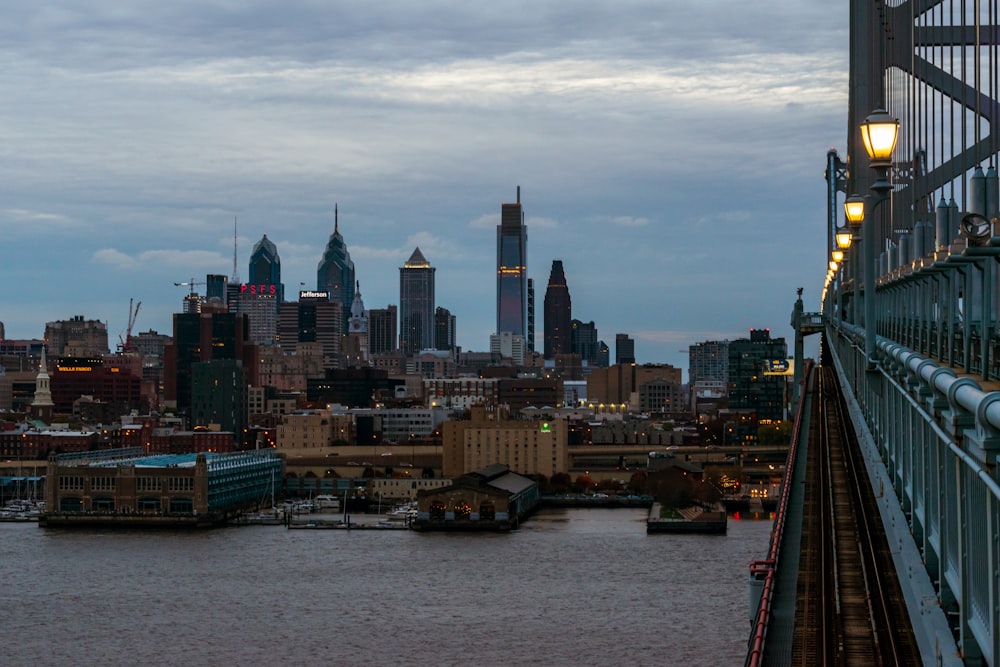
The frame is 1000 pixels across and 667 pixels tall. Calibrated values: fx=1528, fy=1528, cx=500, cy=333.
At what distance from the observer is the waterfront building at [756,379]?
8319 centimetres

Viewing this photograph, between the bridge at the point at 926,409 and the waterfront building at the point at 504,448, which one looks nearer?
the bridge at the point at 926,409

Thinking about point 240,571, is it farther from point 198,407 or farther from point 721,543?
point 198,407

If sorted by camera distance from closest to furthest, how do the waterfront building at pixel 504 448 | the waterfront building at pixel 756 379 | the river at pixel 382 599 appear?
the river at pixel 382 599, the waterfront building at pixel 504 448, the waterfront building at pixel 756 379

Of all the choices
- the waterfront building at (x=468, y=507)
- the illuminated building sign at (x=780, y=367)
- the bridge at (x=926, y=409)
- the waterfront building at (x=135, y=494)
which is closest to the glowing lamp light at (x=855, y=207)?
the bridge at (x=926, y=409)

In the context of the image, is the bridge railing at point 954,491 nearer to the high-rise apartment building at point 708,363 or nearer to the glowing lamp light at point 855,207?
the glowing lamp light at point 855,207

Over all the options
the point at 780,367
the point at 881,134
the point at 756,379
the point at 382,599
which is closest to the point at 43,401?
the point at 756,379

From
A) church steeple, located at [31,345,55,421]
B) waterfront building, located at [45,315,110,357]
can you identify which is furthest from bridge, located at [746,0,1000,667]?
waterfront building, located at [45,315,110,357]

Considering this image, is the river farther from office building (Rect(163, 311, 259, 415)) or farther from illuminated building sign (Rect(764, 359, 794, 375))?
office building (Rect(163, 311, 259, 415))

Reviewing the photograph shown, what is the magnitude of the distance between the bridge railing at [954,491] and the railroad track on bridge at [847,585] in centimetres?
69

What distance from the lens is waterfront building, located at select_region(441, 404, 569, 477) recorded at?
55.8 meters

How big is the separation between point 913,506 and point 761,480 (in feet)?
163

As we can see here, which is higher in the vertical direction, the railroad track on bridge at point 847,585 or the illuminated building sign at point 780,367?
the illuminated building sign at point 780,367

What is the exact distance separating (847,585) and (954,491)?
→ 13.5ft

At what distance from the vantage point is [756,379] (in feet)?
280
